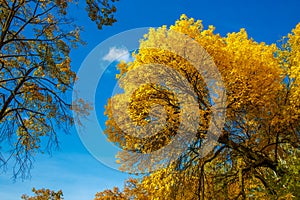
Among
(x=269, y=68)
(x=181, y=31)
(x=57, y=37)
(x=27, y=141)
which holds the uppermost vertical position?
(x=181, y=31)

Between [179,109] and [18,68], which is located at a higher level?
[179,109]

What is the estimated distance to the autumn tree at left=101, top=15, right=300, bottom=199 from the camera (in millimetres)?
14930

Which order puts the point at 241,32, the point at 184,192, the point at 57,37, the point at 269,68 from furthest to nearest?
the point at 241,32 < the point at 269,68 < the point at 184,192 < the point at 57,37

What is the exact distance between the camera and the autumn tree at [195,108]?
49.0 ft

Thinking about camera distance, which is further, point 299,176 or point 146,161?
point 146,161

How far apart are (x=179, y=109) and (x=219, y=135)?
2050 millimetres

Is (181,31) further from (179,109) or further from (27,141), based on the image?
(27,141)

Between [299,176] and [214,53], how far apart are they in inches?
246

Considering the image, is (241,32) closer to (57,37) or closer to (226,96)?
(226,96)

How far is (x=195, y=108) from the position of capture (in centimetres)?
1455

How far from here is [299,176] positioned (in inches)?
464

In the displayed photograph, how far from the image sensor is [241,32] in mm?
16953

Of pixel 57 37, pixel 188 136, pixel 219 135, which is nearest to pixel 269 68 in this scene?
pixel 219 135

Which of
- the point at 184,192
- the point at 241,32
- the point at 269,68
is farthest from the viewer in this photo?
the point at 241,32
